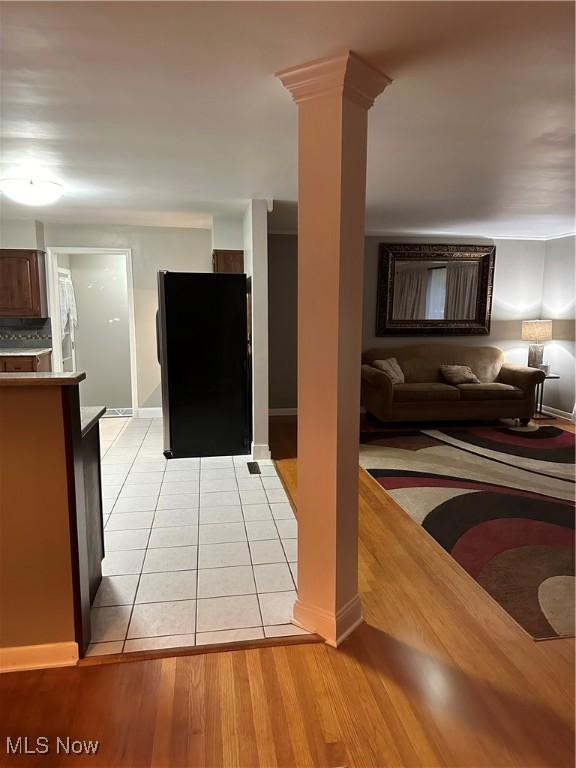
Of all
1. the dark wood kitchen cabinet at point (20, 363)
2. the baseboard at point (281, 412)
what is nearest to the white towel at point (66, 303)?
the dark wood kitchen cabinet at point (20, 363)

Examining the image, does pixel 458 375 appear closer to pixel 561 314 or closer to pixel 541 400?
pixel 541 400

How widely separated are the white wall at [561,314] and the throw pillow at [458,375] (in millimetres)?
1145

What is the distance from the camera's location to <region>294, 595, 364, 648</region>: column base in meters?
2.10

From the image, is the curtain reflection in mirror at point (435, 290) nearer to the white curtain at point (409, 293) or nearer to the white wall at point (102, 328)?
the white curtain at point (409, 293)

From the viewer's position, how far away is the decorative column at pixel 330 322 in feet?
6.05

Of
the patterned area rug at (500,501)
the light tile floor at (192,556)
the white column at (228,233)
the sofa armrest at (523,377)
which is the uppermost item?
the white column at (228,233)

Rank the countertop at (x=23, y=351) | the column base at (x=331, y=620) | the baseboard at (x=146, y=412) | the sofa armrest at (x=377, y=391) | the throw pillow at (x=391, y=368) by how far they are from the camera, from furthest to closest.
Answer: the baseboard at (x=146, y=412) < the throw pillow at (x=391, y=368) < the sofa armrest at (x=377, y=391) < the countertop at (x=23, y=351) < the column base at (x=331, y=620)

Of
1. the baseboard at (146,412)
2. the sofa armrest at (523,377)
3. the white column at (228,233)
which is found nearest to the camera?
the white column at (228,233)

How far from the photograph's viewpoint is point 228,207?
465 centimetres

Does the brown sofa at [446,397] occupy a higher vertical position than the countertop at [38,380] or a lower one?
lower

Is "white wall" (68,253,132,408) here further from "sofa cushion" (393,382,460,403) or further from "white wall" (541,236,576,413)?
"white wall" (541,236,576,413)

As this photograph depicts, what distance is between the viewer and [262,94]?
2.11 meters

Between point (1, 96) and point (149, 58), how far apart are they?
2.61 ft

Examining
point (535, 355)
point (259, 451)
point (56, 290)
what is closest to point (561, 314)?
point (535, 355)
